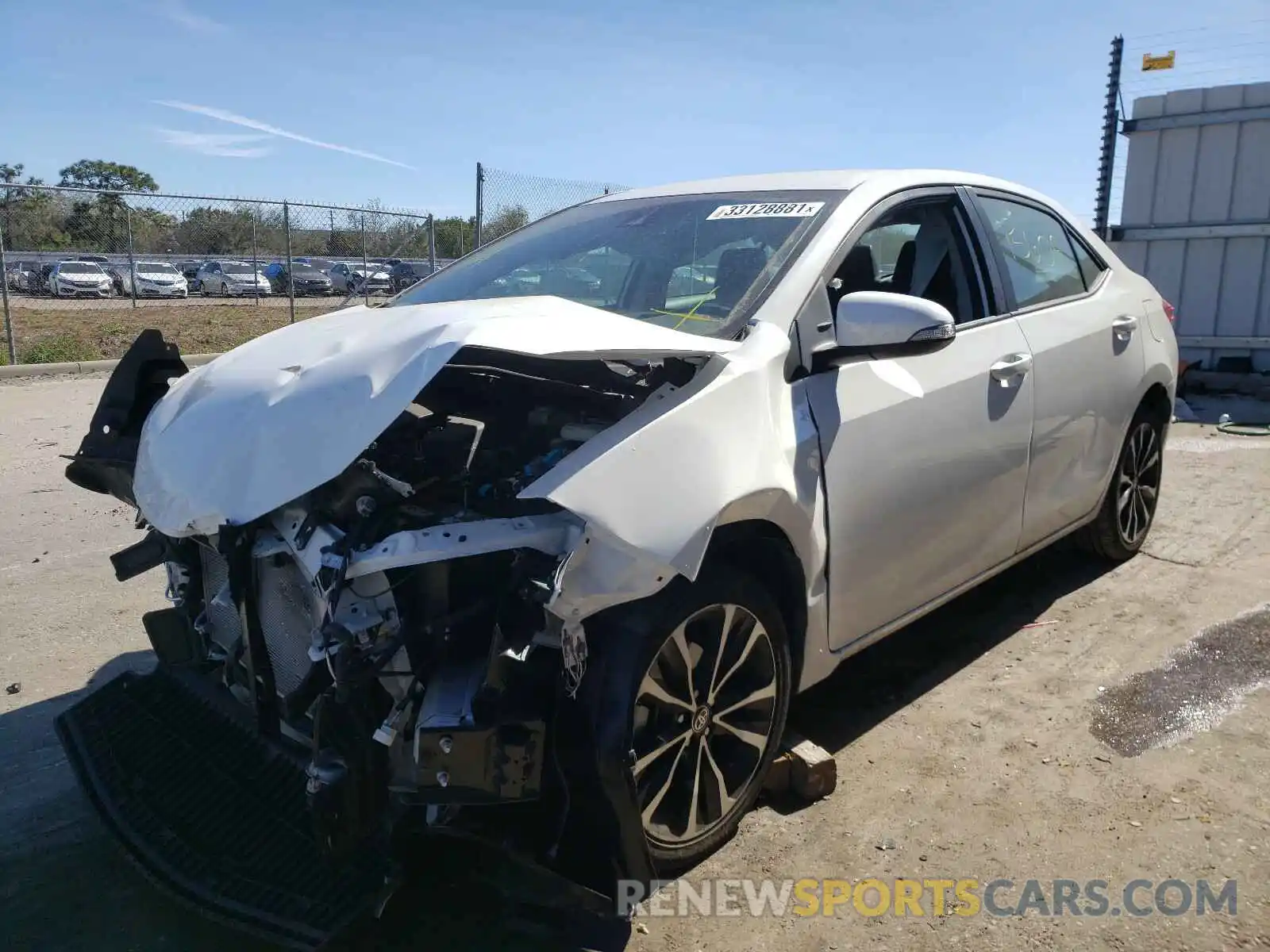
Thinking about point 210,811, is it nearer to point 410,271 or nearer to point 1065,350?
point 1065,350

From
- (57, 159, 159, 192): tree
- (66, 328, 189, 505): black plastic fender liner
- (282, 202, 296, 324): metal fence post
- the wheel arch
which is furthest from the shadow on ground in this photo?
(57, 159, 159, 192): tree

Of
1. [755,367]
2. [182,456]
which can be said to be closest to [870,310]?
[755,367]

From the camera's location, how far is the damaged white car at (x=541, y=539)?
2209mm

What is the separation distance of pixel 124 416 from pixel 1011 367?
3.00m

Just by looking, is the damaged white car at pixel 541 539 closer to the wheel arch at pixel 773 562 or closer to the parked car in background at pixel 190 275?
the wheel arch at pixel 773 562

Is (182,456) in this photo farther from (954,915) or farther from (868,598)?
(954,915)

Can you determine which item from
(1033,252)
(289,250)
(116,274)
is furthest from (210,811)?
(116,274)

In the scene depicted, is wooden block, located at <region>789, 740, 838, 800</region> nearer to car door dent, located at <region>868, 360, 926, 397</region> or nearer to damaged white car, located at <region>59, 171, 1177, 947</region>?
damaged white car, located at <region>59, 171, 1177, 947</region>

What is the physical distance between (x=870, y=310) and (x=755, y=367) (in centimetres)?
46

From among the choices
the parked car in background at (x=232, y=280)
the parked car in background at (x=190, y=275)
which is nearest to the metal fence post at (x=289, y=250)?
the parked car in background at (x=232, y=280)

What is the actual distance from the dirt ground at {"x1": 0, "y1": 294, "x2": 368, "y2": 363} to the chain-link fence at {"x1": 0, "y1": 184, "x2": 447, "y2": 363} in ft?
0.11

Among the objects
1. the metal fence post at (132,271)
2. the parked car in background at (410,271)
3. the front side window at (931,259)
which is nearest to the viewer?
the front side window at (931,259)

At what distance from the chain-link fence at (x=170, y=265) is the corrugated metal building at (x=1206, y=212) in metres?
9.58

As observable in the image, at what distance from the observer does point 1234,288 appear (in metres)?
10.9
